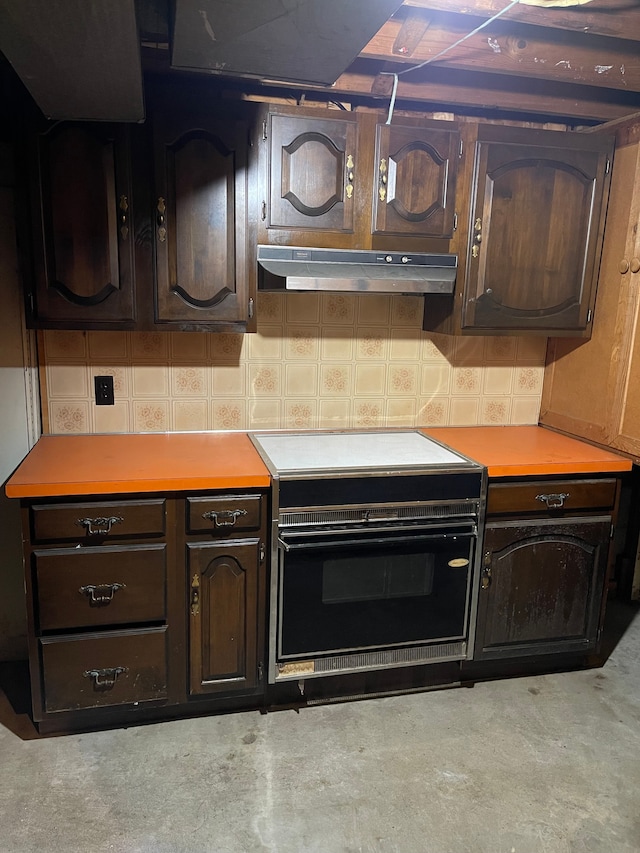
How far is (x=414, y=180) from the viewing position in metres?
2.29

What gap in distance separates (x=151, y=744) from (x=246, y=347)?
4.94 ft

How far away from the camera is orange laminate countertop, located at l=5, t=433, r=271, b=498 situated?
75.3 inches

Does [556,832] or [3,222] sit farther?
[3,222]

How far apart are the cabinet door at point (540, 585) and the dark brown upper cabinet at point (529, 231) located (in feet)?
2.70

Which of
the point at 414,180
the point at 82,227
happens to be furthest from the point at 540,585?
the point at 82,227

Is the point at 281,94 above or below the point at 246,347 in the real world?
above

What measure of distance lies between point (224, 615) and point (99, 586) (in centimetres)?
43

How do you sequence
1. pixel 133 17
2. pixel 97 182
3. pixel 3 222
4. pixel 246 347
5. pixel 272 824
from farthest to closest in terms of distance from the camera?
pixel 246 347, pixel 3 222, pixel 97 182, pixel 272 824, pixel 133 17

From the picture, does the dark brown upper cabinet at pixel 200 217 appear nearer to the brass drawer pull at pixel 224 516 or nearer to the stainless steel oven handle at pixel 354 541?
the brass drawer pull at pixel 224 516

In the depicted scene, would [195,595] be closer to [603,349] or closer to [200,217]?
[200,217]

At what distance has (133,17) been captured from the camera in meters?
1.25

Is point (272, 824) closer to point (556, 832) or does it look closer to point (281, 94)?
point (556, 832)

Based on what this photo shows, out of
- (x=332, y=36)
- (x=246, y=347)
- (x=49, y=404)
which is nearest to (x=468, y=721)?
(x=246, y=347)

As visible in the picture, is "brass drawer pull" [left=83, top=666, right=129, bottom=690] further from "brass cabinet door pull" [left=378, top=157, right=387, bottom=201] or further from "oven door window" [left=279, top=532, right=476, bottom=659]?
"brass cabinet door pull" [left=378, top=157, right=387, bottom=201]
